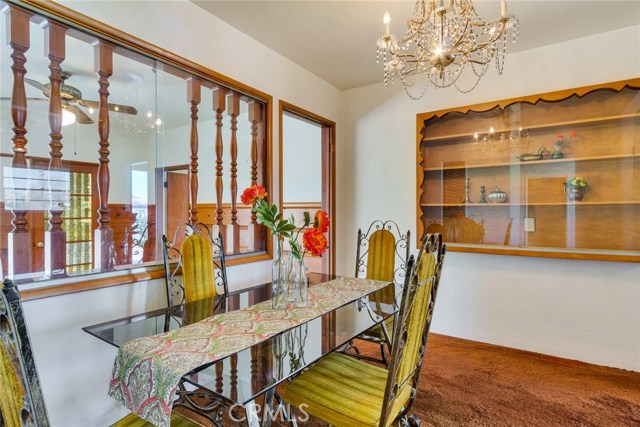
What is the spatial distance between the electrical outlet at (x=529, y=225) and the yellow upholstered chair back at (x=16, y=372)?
324 centimetres

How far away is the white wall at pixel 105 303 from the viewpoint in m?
1.55

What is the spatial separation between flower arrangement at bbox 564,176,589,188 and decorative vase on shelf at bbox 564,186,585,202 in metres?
0.02

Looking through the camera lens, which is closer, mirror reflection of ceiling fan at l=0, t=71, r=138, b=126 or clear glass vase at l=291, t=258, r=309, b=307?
clear glass vase at l=291, t=258, r=309, b=307

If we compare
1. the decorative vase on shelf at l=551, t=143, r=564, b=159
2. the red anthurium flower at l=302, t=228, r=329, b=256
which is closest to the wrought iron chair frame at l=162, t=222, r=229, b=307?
the red anthurium flower at l=302, t=228, r=329, b=256

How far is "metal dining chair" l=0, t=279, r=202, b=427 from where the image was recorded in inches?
28.4

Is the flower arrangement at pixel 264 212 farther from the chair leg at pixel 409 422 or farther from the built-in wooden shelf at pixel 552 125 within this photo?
the built-in wooden shelf at pixel 552 125

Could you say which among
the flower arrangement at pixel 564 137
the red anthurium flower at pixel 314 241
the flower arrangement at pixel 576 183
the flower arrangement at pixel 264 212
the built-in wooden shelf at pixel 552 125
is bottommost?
the red anthurium flower at pixel 314 241

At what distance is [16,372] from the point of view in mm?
734

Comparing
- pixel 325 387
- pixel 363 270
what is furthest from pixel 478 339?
pixel 325 387

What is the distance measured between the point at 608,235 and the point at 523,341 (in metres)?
1.09

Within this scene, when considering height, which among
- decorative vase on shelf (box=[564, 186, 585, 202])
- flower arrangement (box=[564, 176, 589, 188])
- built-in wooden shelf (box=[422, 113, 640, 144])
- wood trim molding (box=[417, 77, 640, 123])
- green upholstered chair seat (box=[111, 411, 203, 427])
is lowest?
green upholstered chair seat (box=[111, 411, 203, 427])

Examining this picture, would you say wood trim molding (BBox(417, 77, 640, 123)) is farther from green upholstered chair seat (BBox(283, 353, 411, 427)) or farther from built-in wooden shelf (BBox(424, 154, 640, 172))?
green upholstered chair seat (BBox(283, 353, 411, 427))

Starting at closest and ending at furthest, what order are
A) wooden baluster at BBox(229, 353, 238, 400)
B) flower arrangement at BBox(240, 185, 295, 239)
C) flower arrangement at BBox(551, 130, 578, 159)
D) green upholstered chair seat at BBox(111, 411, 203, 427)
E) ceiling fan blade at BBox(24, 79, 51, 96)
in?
wooden baluster at BBox(229, 353, 238, 400) < green upholstered chair seat at BBox(111, 411, 203, 427) < flower arrangement at BBox(240, 185, 295, 239) < ceiling fan blade at BBox(24, 79, 51, 96) < flower arrangement at BBox(551, 130, 578, 159)

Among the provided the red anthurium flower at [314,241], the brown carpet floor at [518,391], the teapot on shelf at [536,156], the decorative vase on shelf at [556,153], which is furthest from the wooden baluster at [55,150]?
A: the decorative vase on shelf at [556,153]
